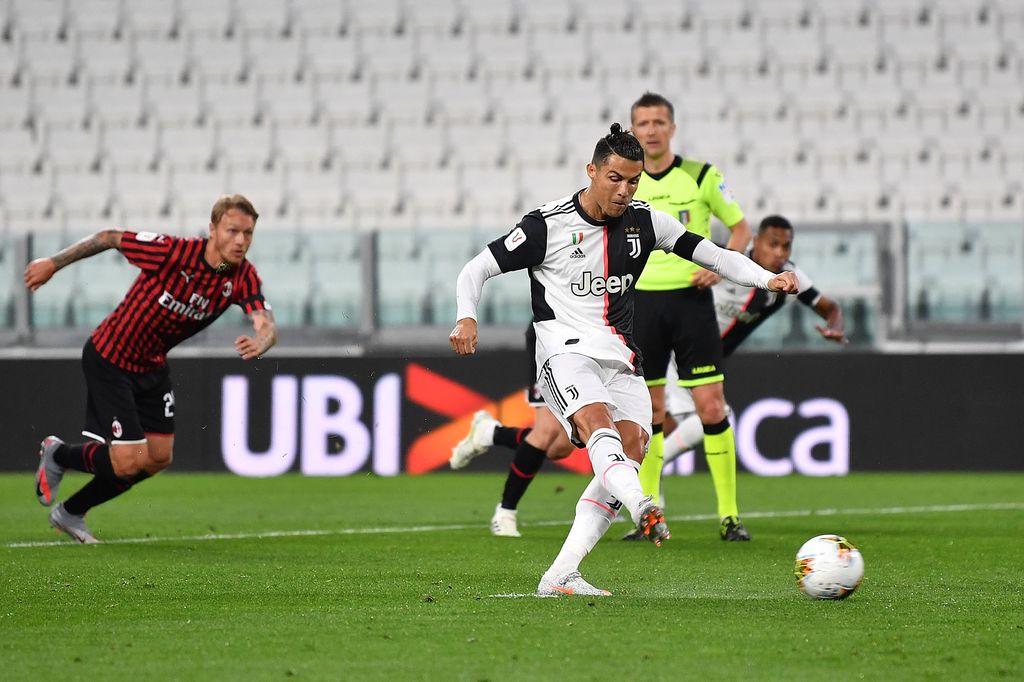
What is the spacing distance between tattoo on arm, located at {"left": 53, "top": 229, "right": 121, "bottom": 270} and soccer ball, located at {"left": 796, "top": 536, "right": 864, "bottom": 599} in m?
3.64

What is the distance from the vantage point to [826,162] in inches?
672

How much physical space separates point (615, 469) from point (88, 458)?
3.73 metres

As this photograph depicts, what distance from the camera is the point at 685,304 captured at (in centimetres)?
789

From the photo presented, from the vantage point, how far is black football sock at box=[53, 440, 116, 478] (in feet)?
25.4

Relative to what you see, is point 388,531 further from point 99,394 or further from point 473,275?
point 473,275

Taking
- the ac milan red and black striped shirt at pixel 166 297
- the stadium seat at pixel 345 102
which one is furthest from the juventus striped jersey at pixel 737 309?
the stadium seat at pixel 345 102

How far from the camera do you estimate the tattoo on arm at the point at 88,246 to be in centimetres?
696

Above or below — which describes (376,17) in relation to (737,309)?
above

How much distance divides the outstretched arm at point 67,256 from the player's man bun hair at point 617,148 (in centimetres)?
266

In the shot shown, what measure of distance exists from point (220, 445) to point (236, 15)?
7.80 metres

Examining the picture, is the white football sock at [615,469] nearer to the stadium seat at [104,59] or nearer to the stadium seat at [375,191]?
the stadium seat at [375,191]

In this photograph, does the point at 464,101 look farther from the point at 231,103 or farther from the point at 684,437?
the point at 684,437

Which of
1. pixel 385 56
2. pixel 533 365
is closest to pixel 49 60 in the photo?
pixel 385 56

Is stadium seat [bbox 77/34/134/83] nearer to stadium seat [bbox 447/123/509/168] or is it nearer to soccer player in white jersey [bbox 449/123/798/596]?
stadium seat [bbox 447/123/509/168]
